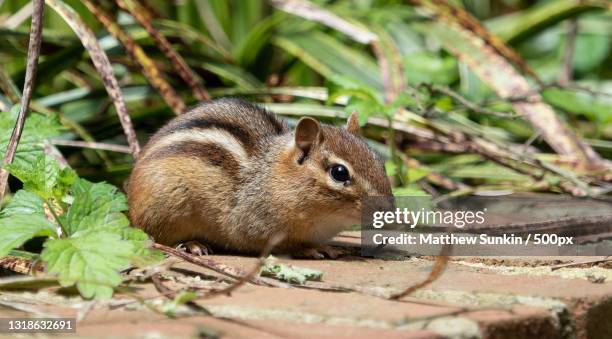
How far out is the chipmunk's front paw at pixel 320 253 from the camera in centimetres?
346

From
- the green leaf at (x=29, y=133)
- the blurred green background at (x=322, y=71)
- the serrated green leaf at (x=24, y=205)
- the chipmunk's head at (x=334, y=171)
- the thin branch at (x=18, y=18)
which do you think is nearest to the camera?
the serrated green leaf at (x=24, y=205)

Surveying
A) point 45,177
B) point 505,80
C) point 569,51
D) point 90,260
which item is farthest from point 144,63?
point 569,51

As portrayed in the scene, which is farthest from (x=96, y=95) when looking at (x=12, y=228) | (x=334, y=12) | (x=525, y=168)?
(x=12, y=228)

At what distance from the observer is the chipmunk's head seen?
3566 mm

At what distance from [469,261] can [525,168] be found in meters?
1.87

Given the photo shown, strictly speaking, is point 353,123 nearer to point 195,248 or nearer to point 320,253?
point 320,253

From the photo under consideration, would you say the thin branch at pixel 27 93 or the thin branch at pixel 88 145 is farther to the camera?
the thin branch at pixel 88 145

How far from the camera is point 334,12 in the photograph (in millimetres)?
5793

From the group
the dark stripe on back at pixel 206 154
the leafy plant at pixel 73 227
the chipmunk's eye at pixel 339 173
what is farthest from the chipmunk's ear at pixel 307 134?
the leafy plant at pixel 73 227

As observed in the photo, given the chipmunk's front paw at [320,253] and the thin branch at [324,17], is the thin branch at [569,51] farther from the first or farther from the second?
the chipmunk's front paw at [320,253]

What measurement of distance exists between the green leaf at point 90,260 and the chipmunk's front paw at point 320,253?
0.98 metres

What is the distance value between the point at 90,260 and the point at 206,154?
49.5 inches

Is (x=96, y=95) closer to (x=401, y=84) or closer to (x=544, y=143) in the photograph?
(x=401, y=84)

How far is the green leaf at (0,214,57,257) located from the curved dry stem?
1.33 m
